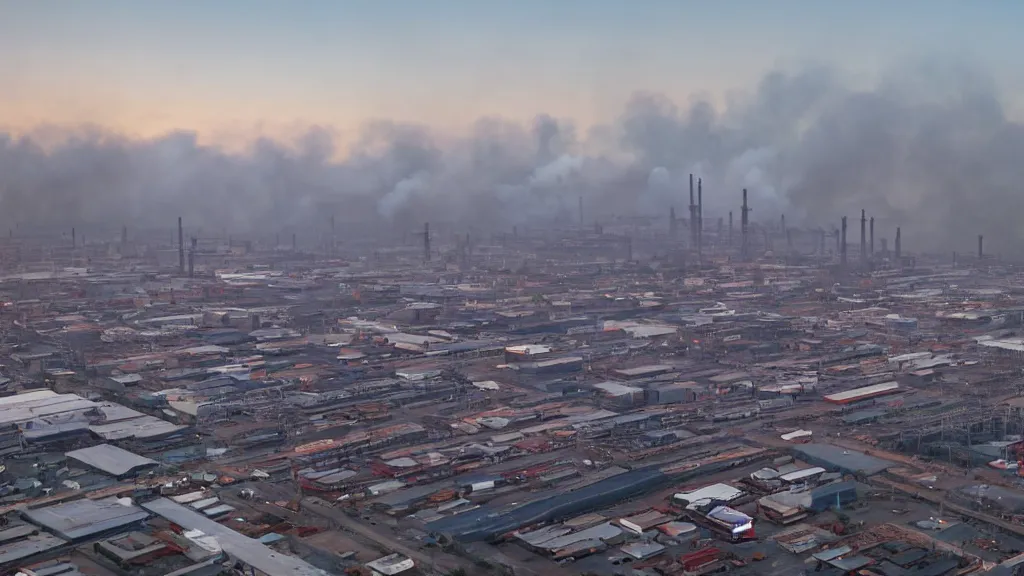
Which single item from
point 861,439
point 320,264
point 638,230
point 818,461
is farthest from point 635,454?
point 638,230

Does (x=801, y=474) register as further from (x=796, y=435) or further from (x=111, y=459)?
(x=111, y=459)

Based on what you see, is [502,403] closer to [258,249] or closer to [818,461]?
[818,461]

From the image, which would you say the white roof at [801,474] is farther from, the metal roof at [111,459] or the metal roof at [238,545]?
the metal roof at [111,459]

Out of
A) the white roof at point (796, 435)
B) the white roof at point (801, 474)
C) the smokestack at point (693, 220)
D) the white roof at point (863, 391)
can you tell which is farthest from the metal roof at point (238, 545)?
the smokestack at point (693, 220)

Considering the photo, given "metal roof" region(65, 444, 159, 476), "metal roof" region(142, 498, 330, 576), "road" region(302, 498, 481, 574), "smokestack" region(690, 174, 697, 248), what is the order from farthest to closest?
"smokestack" region(690, 174, 697, 248), "metal roof" region(65, 444, 159, 476), "road" region(302, 498, 481, 574), "metal roof" region(142, 498, 330, 576)

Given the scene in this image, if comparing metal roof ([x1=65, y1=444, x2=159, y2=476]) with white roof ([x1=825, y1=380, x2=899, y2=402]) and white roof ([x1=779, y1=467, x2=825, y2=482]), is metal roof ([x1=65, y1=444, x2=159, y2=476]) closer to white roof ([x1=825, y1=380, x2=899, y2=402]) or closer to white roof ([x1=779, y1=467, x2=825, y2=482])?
white roof ([x1=779, y1=467, x2=825, y2=482])

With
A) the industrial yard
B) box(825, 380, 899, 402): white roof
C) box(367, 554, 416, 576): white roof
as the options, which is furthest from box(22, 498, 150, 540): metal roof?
box(825, 380, 899, 402): white roof
